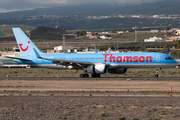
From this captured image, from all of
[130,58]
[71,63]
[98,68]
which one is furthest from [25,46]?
[130,58]

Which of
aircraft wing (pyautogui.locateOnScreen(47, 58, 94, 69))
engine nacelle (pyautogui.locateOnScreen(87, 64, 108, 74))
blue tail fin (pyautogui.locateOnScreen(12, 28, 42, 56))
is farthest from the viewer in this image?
blue tail fin (pyautogui.locateOnScreen(12, 28, 42, 56))

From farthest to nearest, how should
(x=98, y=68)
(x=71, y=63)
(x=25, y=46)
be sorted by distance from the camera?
Result: (x=25, y=46) → (x=71, y=63) → (x=98, y=68)

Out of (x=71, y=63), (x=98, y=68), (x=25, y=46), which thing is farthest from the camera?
(x=25, y=46)

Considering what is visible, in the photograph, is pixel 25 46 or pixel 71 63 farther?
pixel 25 46

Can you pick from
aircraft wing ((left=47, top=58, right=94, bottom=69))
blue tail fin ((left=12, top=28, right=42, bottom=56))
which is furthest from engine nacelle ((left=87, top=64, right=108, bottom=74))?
blue tail fin ((left=12, top=28, right=42, bottom=56))

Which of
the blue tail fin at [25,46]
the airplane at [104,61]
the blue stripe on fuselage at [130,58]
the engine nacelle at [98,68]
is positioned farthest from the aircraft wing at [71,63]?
the blue tail fin at [25,46]

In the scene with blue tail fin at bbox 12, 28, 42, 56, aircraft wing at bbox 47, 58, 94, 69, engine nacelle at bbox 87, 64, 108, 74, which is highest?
blue tail fin at bbox 12, 28, 42, 56

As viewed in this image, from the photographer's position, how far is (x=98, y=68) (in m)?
50.0

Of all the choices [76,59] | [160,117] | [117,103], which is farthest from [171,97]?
[76,59]

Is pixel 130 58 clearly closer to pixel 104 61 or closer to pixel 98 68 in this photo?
pixel 104 61

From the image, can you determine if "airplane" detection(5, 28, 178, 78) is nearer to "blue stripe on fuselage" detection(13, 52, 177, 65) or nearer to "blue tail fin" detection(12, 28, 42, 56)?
"blue stripe on fuselage" detection(13, 52, 177, 65)

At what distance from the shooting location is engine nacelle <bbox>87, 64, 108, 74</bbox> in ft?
163

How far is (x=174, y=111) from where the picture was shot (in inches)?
814

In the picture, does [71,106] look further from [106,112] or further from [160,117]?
[160,117]
